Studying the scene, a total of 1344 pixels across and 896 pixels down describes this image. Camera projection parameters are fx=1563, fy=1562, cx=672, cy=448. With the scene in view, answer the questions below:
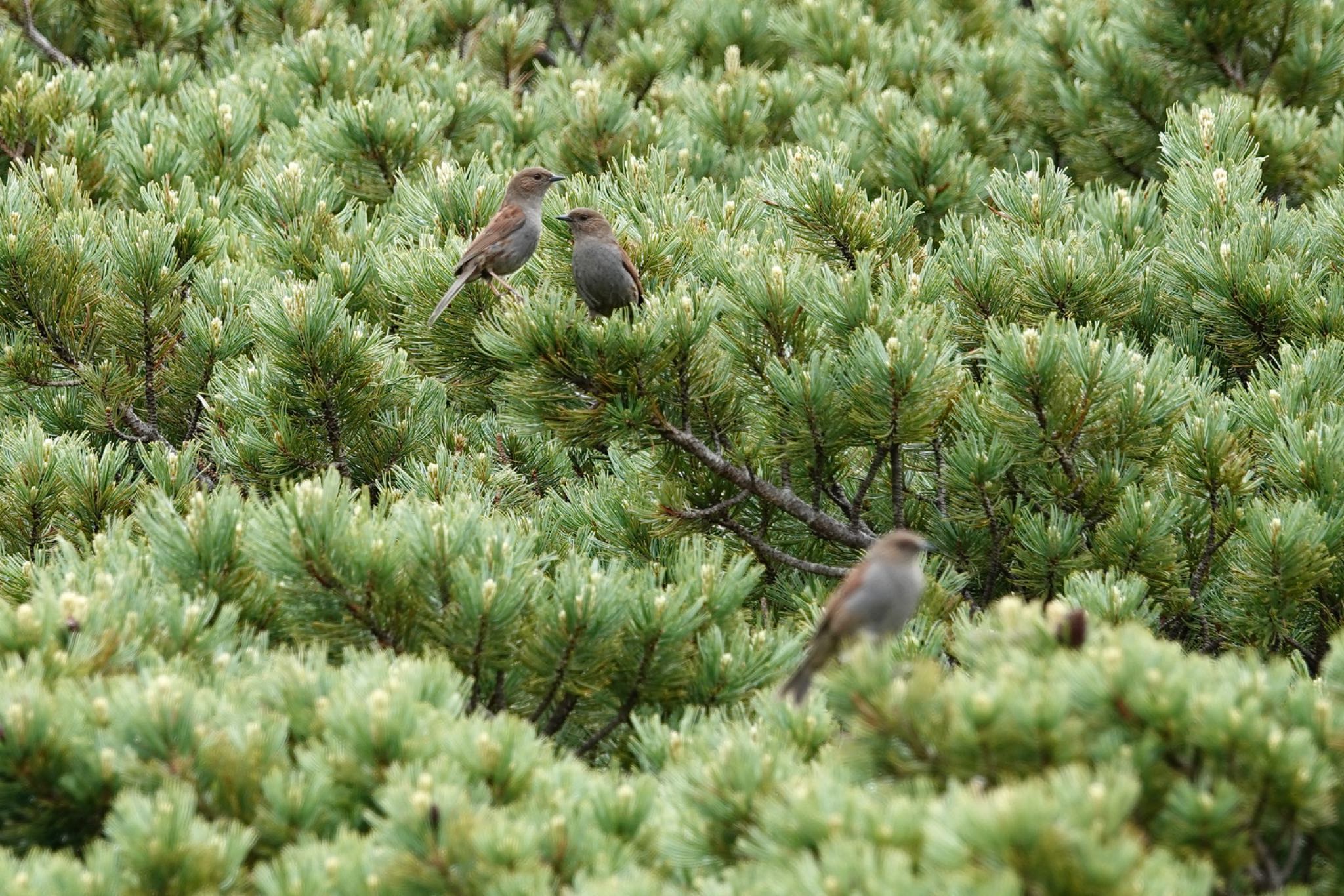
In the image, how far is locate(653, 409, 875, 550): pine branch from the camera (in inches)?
175

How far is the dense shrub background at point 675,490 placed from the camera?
281 cm

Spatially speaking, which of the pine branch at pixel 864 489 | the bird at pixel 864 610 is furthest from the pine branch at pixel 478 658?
the pine branch at pixel 864 489

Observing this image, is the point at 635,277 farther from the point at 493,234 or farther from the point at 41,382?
the point at 41,382

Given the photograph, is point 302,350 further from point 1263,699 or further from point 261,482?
point 1263,699

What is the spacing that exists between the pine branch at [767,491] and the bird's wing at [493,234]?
1393 mm

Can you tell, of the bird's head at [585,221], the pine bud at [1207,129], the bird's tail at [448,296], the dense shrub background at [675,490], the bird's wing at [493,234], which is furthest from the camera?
the pine bud at [1207,129]

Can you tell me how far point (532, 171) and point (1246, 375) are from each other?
10.2ft

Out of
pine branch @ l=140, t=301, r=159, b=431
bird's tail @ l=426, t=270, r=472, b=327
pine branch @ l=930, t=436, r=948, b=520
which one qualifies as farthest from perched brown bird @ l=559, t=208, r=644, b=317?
pine branch @ l=140, t=301, r=159, b=431

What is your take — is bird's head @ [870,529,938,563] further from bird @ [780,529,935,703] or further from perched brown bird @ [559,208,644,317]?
perched brown bird @ [559,208,644,317]

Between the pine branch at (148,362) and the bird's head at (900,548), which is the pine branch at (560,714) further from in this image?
the pine branch at (148,362)

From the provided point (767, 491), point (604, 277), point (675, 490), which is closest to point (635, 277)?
point (604, 277)

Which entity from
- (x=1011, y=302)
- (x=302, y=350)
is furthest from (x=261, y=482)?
(x=1011, y=302)

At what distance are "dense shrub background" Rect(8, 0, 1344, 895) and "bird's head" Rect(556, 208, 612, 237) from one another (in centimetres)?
17

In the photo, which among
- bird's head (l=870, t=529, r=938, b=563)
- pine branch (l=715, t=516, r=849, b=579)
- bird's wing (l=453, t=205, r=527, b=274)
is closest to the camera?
bird's head (l=870, t=529, r=938, b=563)
